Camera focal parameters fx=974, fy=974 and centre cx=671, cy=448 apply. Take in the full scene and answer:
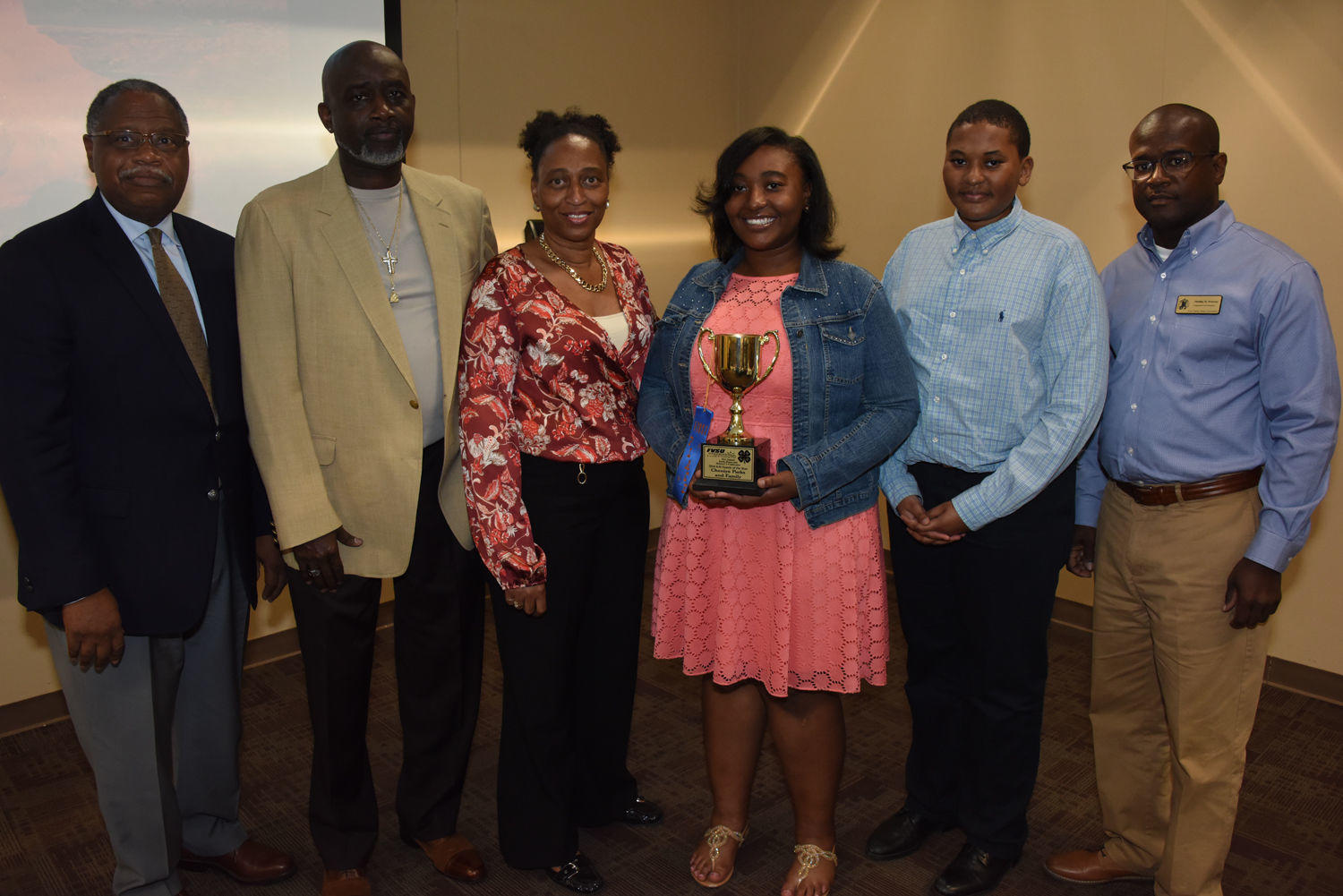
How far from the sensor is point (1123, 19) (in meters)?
3.83

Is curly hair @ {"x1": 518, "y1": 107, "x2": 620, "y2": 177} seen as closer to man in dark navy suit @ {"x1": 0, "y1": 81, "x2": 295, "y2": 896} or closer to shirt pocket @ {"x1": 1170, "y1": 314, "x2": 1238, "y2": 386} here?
man in dark navy suit @ {"x1": 0, "y1": 81, "x2": 295, "y2": 896}

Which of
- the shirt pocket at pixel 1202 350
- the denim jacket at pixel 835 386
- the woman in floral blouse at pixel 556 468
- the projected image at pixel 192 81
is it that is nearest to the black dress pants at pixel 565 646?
the woman in floral blouse at pixel 556 468

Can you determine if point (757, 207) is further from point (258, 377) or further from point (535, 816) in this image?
point (535, 816)

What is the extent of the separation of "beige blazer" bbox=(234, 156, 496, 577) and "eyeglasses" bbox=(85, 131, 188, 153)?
0.69 ft

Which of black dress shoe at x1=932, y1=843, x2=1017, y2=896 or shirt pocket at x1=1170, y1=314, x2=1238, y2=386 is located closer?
shirt pocket at x1=1170, y1=314, x2=1238, y2=386

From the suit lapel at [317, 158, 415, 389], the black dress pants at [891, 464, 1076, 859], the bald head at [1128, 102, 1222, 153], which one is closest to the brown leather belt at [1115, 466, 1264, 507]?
the black dress pants at [891, 464, 1076, 859]

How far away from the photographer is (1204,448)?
2174mm

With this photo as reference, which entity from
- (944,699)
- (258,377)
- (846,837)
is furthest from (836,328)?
(846,837)

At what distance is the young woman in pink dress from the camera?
2.18 metres

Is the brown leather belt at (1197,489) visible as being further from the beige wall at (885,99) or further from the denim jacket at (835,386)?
the beige wall at (885,99)

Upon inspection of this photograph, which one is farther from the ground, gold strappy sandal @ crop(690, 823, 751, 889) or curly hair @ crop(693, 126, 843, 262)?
curly hair @ crop(693, 126, 843, 262)

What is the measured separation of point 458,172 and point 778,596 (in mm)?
2930

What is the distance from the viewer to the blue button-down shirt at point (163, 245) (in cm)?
218

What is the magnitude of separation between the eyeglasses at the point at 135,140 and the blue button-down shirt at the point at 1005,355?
1741 mm
